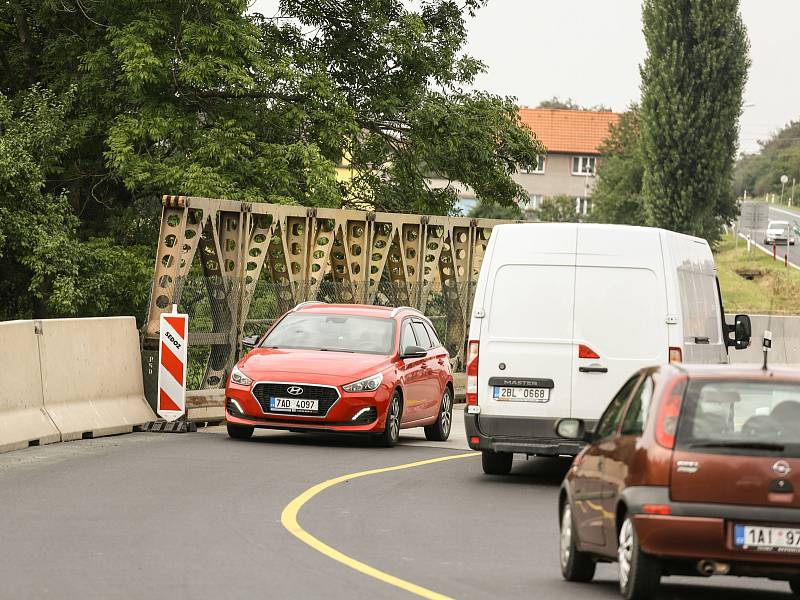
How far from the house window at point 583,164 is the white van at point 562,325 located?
13415 cm

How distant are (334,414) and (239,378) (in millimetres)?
1165

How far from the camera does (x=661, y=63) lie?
84312mm

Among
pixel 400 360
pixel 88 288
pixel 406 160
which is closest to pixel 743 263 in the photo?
pixel 406 160

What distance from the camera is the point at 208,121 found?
35.3 metres

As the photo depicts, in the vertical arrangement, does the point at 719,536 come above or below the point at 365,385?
above

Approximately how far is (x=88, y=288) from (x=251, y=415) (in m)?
15.0

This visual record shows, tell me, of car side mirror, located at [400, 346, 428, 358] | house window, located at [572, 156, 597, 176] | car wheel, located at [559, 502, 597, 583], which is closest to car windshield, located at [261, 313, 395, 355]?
car side mirror, located at [400, 346, 428, 358]

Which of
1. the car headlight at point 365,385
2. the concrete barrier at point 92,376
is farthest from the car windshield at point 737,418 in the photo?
the concrete barrier at point 92,376

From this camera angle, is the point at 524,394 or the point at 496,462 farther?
the point at 496,462

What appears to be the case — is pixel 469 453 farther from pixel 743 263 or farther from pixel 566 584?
pixel 743 263

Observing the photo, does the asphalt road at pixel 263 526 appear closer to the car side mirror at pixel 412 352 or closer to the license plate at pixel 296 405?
the license plate at pixel 296 405

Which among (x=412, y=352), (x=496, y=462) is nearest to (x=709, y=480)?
(x=496, y=462)

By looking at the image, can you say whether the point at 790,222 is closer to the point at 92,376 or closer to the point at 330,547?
the point at 92,376

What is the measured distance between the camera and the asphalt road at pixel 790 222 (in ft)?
332
